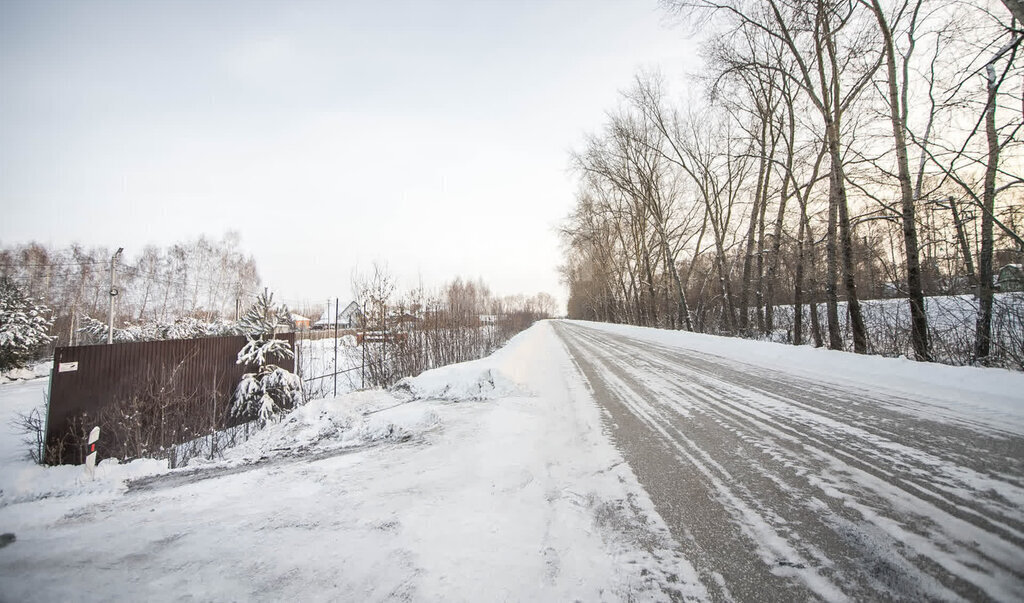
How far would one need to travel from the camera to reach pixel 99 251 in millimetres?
31312

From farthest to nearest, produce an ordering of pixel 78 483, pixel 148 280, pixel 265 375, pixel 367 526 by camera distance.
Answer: pixel 148 280 → pixel 265 375 → pixel 78 483 → pixel 367 526

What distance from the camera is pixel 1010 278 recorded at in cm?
641

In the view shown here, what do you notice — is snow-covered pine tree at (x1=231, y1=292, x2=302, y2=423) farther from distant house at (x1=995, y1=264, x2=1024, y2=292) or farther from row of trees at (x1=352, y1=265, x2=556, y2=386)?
distant house at (x1=995, y1=264, x2=1024, y2=292)

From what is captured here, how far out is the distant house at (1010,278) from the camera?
6.34 meters

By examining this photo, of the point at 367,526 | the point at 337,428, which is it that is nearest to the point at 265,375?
Answer: the point at 337,428

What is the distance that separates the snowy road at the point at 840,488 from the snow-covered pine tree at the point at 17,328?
2519 cm

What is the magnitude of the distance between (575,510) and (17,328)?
25.9 m

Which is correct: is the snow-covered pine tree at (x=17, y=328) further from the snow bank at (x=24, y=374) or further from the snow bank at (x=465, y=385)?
the snow bank at (x=465, y=385)

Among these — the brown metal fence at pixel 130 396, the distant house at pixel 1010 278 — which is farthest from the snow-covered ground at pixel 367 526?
the distant house at pixel 1010 278

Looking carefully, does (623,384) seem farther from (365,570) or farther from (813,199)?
(813,199)

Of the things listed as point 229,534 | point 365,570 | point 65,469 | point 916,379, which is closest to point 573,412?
point 365,570

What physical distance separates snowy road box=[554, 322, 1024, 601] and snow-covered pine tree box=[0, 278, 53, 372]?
25.2 metres

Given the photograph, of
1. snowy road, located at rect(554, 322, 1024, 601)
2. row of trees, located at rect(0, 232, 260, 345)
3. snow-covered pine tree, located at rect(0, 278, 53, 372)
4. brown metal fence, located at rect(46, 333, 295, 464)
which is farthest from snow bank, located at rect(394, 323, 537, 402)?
row of trees, located at rect(0, 232, 260, 345)

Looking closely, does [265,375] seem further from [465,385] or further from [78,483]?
[465,385]
